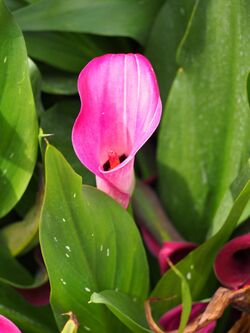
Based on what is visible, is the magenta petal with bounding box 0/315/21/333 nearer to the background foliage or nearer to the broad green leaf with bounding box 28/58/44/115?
the background foliage

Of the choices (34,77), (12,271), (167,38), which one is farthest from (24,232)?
(167,38)

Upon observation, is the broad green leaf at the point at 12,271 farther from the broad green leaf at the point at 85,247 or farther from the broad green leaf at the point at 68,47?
the broad green leaf at the point at 68,47

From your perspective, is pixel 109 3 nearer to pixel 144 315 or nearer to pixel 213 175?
pixel 213 175

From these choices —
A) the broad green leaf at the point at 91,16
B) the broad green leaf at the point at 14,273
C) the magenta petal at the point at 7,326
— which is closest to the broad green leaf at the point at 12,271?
the broad green leaf at the point at 14,273

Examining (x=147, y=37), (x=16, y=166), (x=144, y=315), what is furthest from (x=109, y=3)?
(x=144, y=315)

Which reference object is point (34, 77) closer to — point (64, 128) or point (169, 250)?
point (64, 128)
